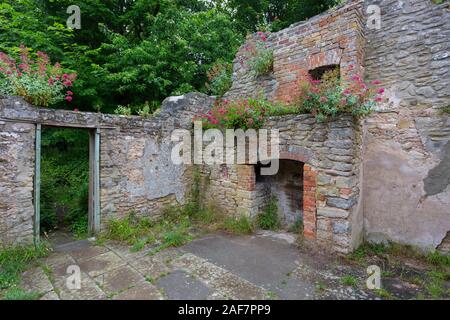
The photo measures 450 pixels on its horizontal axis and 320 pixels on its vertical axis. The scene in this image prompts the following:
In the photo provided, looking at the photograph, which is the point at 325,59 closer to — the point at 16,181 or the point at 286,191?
the point at 286,191

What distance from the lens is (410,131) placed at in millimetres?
3982

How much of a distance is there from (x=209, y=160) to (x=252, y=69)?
2938 mm

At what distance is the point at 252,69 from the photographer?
6426 millimetres

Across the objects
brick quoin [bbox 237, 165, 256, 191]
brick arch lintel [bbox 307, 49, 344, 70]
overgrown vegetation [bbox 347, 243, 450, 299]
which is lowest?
overgrown vegetation [bbox 347, 243, 450, 299]

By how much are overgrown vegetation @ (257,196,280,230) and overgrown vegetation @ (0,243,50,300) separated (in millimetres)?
3971

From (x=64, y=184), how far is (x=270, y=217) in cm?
531

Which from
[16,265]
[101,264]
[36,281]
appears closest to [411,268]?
[101,264]

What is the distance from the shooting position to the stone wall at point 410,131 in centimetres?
374

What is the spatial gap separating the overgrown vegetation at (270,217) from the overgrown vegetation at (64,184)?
3.80 m

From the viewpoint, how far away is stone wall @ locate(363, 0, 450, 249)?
3740 millimetres

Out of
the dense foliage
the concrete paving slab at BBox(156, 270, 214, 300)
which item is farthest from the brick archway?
the dense foliage

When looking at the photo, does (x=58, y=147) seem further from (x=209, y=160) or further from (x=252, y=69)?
(x=252, y=69)

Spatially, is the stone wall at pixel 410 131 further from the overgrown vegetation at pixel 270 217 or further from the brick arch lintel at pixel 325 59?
the overgrown vegetation at pixel 270 217

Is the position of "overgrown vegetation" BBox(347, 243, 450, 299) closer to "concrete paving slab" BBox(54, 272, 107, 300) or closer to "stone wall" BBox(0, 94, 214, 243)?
"concrete paving slab" BBox(54, 272, 107, 300)
